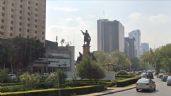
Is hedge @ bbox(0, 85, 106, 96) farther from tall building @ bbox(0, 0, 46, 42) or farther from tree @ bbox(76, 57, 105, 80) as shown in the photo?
tall building @ bbox(0, 0, 46, 42)

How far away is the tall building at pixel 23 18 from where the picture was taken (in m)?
128

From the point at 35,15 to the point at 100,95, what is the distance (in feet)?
374

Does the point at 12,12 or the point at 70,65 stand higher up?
the point at 12,12

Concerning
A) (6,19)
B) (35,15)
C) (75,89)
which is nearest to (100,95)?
(75,89)

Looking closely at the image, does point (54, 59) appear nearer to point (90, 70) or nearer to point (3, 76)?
point (90, 70)

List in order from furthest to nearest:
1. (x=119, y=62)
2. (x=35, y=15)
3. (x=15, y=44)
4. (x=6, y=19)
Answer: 1. (x=119, y=62)
2. (x=35, y=15)
3. (x=6, y=19)
4. (x=15, y=44)

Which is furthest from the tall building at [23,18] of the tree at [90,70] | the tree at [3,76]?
the tree at [3,76]

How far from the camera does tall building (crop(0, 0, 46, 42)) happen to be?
12788cm

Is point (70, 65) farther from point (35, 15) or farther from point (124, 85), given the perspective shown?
point (124, 85)

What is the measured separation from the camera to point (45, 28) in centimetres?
14738

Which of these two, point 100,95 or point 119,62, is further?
point 119,62

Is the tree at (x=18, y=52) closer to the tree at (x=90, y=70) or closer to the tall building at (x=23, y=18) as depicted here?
the tall building at (x=23, y=18)

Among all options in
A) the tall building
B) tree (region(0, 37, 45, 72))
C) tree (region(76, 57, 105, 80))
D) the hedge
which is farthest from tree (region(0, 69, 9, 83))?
the tall building

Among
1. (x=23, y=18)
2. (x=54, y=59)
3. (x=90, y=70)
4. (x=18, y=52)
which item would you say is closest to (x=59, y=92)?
(x=90, y=70)
